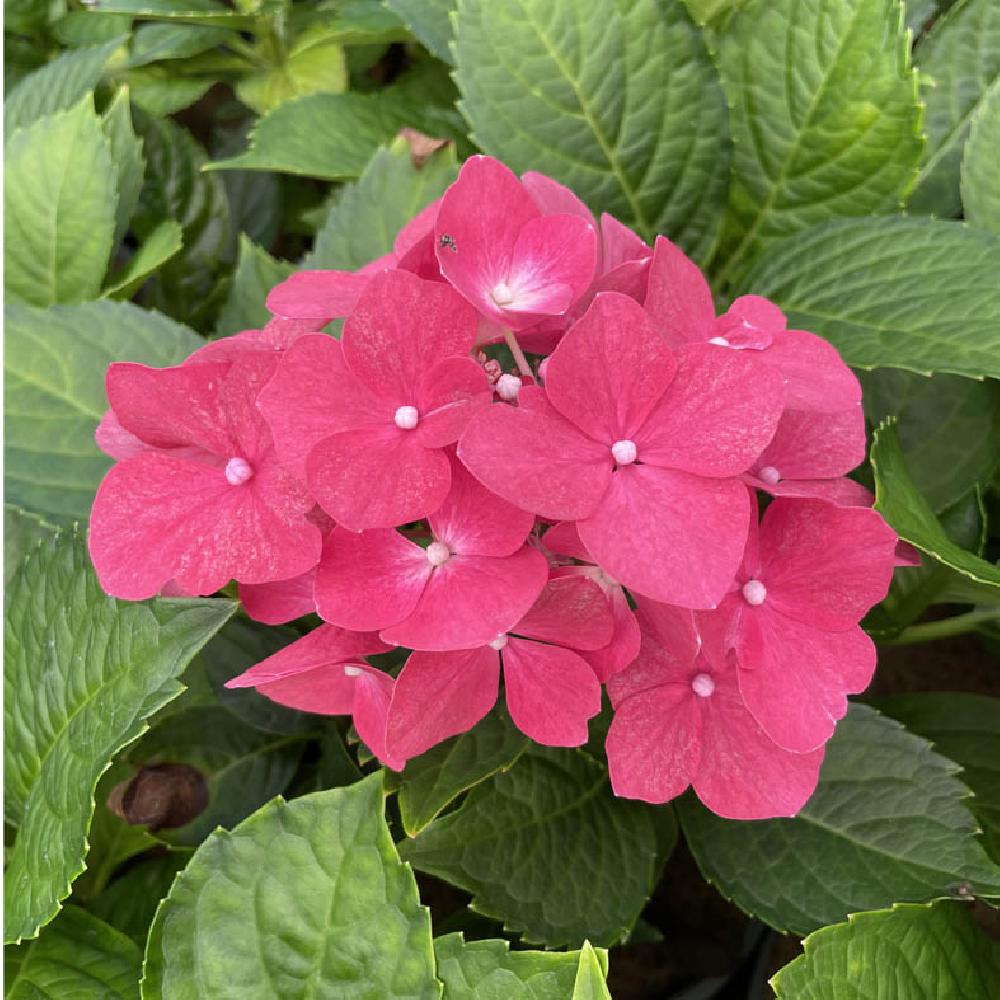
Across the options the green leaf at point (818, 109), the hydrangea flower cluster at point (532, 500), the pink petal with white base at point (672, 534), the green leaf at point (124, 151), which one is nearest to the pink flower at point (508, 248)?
the hydrangea flower cluster at point (532, 500)

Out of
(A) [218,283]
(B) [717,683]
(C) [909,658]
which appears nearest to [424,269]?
(B) [717,683]

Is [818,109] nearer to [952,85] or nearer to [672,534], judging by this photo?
[952,85]

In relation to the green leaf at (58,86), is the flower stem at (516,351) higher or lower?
higher

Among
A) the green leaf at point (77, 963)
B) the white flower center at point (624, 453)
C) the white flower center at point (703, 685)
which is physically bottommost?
the green leaf at point (77, 963)

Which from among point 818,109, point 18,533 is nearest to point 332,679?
point 18,533

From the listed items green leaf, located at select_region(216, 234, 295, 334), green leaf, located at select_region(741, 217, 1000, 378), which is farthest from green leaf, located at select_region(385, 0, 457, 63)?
green leaf, located at select_region(741, 217, 1000, 378)

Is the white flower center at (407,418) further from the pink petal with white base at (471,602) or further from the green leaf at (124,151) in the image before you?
the green leaf at (124,151)

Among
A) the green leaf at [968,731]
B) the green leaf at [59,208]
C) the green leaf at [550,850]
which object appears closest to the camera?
the green leaf at [550,850]
